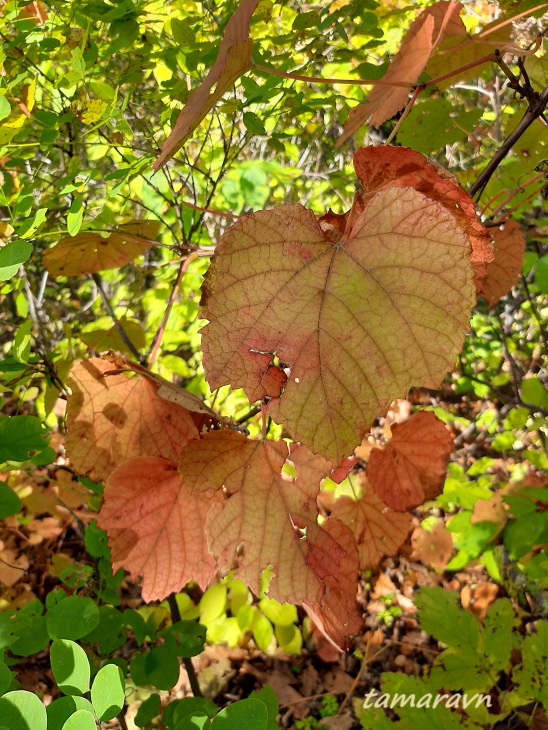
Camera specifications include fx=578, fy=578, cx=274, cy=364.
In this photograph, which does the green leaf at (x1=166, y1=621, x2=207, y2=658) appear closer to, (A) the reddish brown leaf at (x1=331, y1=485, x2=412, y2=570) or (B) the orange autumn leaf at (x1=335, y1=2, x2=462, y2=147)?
(A) the reddish brown leaf at (x1=331, y1=485, x2=412, y2=570)

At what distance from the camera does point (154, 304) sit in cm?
228

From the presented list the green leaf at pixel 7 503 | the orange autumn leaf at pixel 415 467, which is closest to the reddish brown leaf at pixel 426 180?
the orange autumn leaf at pixel 415 467

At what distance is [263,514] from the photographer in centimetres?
89

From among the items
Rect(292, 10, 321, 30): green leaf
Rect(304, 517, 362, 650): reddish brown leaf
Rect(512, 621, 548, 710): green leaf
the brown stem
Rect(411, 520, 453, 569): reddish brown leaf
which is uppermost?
Rect(292, 10, 321, 30): green leaf

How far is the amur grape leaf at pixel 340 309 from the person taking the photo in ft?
2.04

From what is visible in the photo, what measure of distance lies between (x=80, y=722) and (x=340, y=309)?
1.71ft

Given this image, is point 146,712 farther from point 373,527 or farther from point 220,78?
point 220,78

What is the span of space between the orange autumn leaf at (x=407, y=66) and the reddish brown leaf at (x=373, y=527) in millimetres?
804

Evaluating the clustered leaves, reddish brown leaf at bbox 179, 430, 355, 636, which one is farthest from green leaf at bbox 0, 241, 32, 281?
reddish brown leaf at bbox 179, 430, 355, 636

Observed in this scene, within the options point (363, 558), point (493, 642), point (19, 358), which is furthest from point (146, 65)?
point (493, 642)

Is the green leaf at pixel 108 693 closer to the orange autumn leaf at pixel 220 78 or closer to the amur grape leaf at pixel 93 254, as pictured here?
the orange autumn leaf at pixel 220 78

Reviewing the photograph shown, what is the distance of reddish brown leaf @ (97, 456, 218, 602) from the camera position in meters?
1.02

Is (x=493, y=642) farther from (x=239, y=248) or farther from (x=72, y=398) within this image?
(x=239, y=248)

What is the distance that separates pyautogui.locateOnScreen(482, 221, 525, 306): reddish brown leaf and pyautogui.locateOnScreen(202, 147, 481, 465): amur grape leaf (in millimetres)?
602
